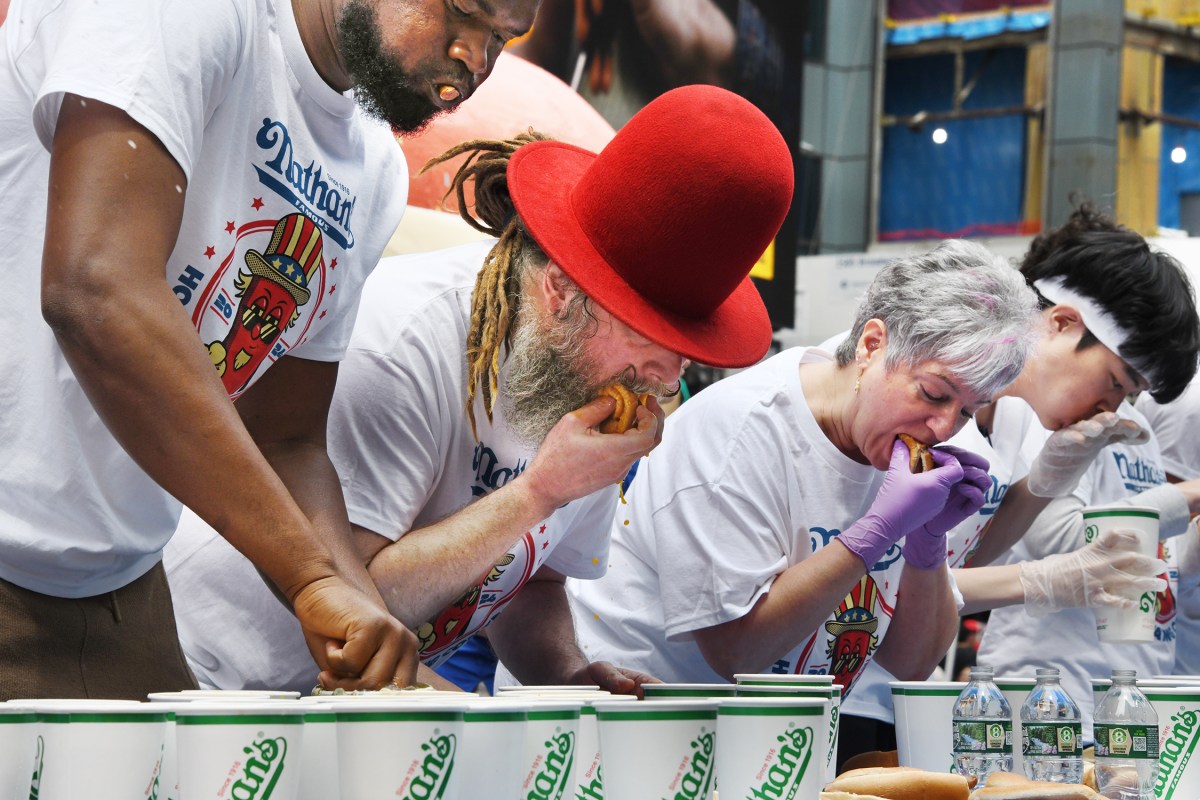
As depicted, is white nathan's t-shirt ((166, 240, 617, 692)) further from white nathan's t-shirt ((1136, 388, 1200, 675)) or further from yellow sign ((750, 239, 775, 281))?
yellow sign ((750, 239, 775, 281))

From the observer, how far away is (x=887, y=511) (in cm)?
263

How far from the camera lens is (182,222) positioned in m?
1.74

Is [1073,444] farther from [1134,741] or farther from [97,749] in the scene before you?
[97,749]

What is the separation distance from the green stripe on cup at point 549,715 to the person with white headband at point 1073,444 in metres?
2.25

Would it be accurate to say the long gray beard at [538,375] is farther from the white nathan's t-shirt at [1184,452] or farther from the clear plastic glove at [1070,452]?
the white nathan's t-shirt at [1184,452]

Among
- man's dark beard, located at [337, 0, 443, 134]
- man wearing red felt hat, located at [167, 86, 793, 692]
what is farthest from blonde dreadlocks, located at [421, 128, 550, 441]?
man's dark beard, located at [337, 0, 443, 134]

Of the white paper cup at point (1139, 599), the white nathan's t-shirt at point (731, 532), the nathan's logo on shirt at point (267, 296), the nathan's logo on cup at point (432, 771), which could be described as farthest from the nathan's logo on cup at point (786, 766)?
the white paper cup at point (1139, 599)

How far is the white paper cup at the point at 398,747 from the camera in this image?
1157mm

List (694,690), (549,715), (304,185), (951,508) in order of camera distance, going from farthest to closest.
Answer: (951,508) < (304,185) < (694,690) < (549,715)

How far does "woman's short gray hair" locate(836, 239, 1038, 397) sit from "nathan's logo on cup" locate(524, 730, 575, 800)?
5.23 feet

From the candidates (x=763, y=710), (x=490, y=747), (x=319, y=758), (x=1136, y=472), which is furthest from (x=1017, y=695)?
(x=1136, y=472)

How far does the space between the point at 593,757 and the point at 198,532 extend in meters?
1.01

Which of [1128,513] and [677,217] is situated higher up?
[677,217]

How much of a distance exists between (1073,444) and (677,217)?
6.28 ft
